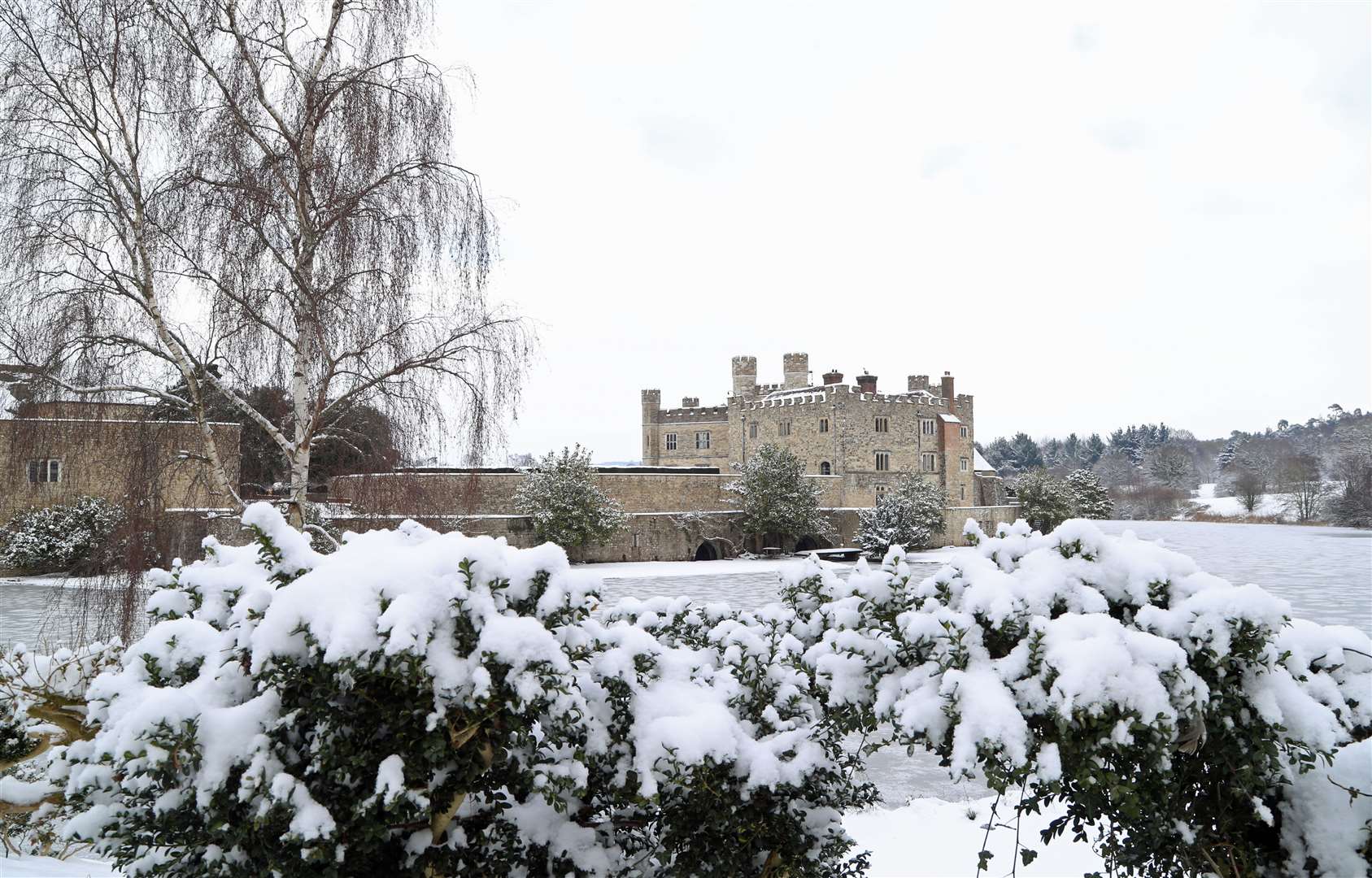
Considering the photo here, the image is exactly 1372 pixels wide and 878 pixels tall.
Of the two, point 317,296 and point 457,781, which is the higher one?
point 317,296

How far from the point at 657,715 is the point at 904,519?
31.8 meters

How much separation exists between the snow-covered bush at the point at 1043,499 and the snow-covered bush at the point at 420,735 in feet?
140

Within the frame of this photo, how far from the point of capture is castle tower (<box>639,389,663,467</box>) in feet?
172

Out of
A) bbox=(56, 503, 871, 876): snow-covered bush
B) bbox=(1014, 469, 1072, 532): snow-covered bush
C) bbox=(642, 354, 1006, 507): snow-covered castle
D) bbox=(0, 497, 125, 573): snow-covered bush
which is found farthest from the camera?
bbox=(1014, 469, 1072, 532): snow-covered bush

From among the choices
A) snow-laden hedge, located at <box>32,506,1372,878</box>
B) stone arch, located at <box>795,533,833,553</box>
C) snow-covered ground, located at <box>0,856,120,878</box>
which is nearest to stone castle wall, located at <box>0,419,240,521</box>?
snow-covered ground, located at <box>0,856,120,878</box>

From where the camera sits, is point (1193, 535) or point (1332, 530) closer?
point (1193, 535)

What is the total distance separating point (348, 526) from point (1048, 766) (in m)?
7.02

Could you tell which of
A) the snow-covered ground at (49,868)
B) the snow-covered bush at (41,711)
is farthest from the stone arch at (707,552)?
the snow-covered bush at (41,711)

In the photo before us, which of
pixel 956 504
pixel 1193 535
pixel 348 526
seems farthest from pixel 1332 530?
pixel 348 526

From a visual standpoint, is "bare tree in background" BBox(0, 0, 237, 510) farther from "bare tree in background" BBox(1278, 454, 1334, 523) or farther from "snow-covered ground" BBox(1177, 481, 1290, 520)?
"snow-covered ground" BBox(1177, 481, 1290, 520)

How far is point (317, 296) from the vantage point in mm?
7016

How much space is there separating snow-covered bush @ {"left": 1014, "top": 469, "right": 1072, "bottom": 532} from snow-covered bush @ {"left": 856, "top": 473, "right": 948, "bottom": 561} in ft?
30.6

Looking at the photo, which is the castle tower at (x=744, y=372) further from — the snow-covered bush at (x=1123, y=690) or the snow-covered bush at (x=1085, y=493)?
the snow-covered bush at (x=1123, y=690)

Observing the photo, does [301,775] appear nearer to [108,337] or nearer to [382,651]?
[382,651]
